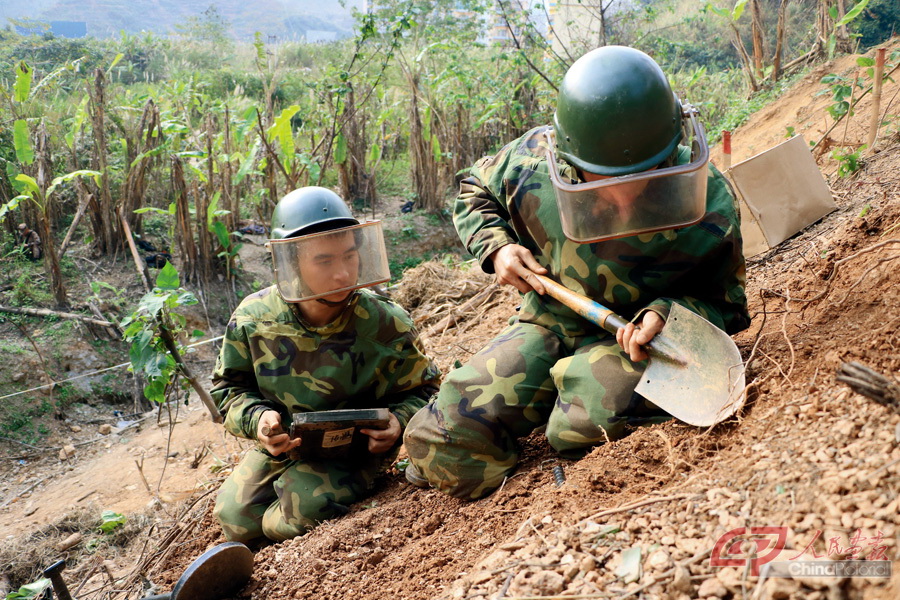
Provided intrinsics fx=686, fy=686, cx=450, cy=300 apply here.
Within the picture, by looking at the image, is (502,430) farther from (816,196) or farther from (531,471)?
(816,196)

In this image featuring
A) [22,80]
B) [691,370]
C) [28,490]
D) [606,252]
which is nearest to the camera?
[691,370]

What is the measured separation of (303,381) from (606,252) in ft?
4.31

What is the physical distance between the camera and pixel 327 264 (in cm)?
256

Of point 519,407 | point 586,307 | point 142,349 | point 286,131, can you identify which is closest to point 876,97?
point 586,307

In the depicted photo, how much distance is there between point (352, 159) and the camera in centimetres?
864

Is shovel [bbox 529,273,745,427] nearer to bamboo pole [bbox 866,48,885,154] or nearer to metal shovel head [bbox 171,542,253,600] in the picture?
metal shovel head [bbox 171,542,253,600]

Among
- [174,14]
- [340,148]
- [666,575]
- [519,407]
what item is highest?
[174,14]

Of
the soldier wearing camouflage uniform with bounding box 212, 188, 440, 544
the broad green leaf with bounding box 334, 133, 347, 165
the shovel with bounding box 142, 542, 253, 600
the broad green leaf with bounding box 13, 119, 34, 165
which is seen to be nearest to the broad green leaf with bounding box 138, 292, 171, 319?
the soldier wearing camouflage uniform with bounding box 212, 188, 440, 544

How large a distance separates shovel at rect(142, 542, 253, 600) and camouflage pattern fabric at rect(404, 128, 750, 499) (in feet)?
2.19

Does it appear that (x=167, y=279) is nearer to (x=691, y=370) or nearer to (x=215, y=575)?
(x=215, y=575)

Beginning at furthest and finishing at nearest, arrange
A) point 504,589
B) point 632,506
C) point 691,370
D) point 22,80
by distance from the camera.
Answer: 1. point 22,80
2. point 691,370
3. point 632,506
4. point 504,589

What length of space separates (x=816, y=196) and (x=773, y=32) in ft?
32.5

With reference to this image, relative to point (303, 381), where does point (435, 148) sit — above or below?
above

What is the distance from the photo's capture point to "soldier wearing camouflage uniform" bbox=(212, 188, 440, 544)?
8.79 ft
